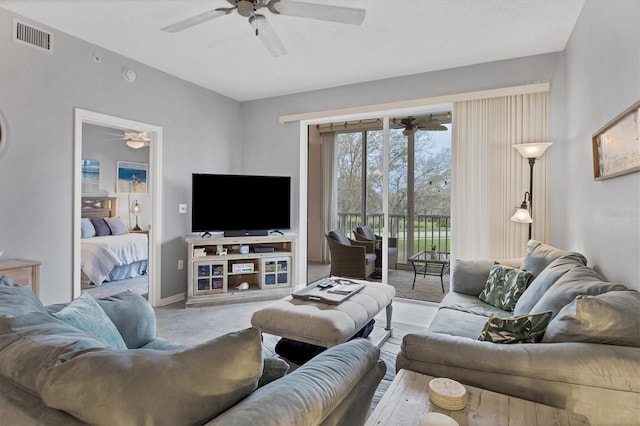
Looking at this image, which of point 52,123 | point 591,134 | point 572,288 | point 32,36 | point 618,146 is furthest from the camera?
point 52,123

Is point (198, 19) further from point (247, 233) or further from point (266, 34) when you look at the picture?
point (247, 233)

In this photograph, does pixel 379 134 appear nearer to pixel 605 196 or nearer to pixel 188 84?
pixel 188 84

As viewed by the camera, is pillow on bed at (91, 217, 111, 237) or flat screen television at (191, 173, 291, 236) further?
pillow on bed at (91, 217, 111, 237)

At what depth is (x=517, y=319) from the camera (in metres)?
1.51

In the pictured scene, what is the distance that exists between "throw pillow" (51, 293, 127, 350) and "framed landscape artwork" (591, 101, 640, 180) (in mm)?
2399

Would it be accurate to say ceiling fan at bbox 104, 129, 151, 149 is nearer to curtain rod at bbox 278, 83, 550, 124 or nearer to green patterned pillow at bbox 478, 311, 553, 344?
curtain rod at bbox 278, 83, 550, 124

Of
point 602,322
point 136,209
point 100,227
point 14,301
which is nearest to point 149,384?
point 14,301

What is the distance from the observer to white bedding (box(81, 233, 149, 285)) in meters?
4.81

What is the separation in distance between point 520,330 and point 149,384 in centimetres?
142

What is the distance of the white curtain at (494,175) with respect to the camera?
11.4 feet

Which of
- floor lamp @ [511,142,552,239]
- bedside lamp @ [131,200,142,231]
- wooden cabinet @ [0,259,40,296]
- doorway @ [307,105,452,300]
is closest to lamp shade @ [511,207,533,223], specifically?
floor lamp @ [511,142,552,239]

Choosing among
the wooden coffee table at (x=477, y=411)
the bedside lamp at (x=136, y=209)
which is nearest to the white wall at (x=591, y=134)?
the wooden coffee table at (x=477, y=411)

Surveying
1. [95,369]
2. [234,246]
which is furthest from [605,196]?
[234,246]

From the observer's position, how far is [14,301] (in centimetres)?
118
